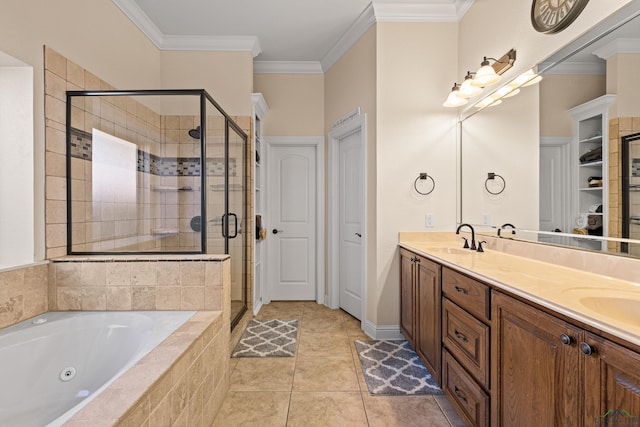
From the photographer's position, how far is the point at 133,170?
7.97ft

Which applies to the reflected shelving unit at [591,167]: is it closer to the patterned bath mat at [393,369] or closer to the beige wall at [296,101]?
the patterned bath mat at [393,369]

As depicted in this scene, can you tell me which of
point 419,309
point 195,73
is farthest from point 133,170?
point 419,309

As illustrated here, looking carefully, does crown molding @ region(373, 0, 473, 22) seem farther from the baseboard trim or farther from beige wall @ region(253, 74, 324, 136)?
the baseboard trim

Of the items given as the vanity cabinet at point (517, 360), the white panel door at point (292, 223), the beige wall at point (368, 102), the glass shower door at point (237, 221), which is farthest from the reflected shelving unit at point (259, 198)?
the vanity cabinet at point (517, 360)

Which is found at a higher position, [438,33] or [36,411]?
[438,33]

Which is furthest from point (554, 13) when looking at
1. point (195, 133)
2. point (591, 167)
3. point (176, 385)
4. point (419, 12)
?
point (176, 385)

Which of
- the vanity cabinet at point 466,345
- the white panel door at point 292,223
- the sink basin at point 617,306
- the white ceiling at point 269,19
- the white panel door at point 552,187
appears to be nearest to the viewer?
the sink basin at point 617,306

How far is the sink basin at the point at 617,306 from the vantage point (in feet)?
3.33

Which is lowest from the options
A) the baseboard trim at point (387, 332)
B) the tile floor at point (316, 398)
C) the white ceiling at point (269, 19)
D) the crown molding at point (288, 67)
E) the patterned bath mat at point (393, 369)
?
the tile floor at point (316, 398)

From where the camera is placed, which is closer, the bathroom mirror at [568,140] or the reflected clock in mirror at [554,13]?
the bathroom mirror at [568,140]

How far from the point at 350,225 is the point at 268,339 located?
1.36m

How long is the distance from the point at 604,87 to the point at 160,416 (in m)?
2.26

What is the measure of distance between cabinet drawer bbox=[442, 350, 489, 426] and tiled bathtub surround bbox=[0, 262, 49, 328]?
229cm

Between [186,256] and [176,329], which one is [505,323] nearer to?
[176,329]
